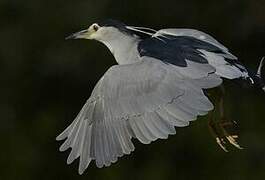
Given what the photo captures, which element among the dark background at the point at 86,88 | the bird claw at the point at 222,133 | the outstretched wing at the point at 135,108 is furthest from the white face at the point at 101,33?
the dark background at the point at 86,88

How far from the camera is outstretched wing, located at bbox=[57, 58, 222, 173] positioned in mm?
2326

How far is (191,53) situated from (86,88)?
8.85ft

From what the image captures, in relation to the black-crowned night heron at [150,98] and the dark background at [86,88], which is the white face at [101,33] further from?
the dark background at [86,88]

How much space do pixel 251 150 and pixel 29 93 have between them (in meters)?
1.32

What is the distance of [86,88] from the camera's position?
5.17 meters

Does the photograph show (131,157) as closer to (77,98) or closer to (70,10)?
(77,98)

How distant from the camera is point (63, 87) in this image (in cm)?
521

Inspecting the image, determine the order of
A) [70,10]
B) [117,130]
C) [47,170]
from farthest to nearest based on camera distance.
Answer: [70,10]
[47,170]
[117,130]

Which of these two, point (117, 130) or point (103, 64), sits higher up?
point (117, 130)

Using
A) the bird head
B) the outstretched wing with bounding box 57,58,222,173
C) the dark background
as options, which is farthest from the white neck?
the dark background

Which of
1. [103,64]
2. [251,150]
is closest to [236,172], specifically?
[251,150]

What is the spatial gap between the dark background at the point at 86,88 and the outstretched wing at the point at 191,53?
89.4 inches

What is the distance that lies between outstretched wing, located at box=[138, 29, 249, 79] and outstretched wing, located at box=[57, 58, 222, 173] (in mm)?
50

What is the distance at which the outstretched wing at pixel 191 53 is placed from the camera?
2453 millimetres
